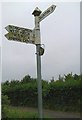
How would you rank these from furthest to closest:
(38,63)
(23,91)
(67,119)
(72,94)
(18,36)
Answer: (23,91) → (72,94) → (67,119) → (18,36) → (38,63)

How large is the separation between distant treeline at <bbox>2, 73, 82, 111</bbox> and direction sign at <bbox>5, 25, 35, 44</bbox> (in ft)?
30.3

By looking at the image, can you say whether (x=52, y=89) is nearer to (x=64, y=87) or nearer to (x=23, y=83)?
(x=64, y=87)

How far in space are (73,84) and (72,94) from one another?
1.60ft

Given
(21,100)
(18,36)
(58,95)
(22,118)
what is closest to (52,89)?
(58,95)

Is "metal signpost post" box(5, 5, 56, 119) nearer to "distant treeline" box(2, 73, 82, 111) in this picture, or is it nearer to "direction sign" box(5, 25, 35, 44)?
"direction sign" box(5, 25, 35, 44)

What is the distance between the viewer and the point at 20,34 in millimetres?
4852

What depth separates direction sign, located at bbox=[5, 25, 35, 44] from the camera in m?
4.77

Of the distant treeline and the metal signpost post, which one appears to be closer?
the metal signpost post

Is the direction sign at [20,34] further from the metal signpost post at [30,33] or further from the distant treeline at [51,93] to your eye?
the distant treeline at [51,93]

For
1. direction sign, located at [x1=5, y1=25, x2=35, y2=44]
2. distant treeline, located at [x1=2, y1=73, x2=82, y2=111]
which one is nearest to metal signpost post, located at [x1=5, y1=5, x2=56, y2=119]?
direction sign, located at [x1=5, y1=25, x2=35, y2=44]

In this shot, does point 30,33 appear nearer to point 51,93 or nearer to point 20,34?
point 20,34

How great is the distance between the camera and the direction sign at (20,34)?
188 inches

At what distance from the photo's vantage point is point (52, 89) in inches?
666

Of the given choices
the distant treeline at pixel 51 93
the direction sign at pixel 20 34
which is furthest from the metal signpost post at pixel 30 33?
the distant treeline at pixel 51 93
